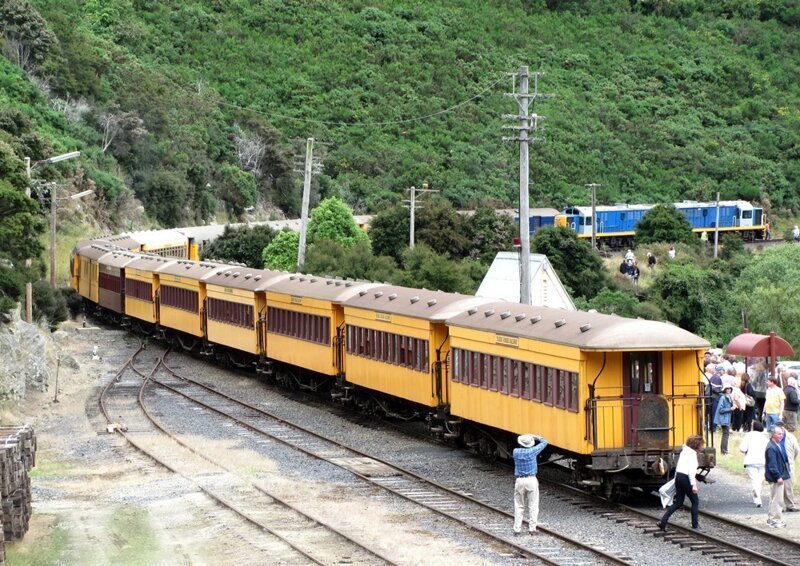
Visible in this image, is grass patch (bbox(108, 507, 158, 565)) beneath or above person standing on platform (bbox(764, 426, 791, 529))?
beneath

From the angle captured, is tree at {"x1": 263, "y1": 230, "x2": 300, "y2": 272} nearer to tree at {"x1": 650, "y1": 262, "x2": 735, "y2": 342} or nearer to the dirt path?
tree at {"x1": 650, "y1": 262, "x2": 735, "y2": 342}

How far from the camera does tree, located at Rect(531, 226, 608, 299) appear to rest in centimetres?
6594

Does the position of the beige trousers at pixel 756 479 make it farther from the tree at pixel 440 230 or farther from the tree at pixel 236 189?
the tree at pixel 236 189

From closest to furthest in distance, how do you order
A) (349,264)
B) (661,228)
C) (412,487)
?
(412,487), (349,264), (661,228)

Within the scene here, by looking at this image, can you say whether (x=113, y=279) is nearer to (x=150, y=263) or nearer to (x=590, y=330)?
(x=150, y=263)

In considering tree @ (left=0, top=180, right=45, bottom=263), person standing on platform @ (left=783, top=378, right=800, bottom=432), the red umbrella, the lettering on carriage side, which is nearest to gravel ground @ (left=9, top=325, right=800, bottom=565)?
person standing on platform @ (left=783, top=378, right=800, bottom=432)

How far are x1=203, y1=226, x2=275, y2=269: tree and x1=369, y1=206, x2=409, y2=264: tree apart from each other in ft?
17.5

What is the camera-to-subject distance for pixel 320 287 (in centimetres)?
3177

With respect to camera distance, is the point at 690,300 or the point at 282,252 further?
the point at 690,300

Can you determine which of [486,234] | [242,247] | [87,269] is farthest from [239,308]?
[486,234]

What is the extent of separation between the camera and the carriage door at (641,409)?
60.7 feet

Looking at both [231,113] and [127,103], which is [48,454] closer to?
[127,103]

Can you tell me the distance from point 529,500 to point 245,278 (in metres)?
21.3

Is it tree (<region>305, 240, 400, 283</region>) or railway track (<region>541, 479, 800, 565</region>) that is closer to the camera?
railway track (<region>541, 479, 800, 565</region>)
